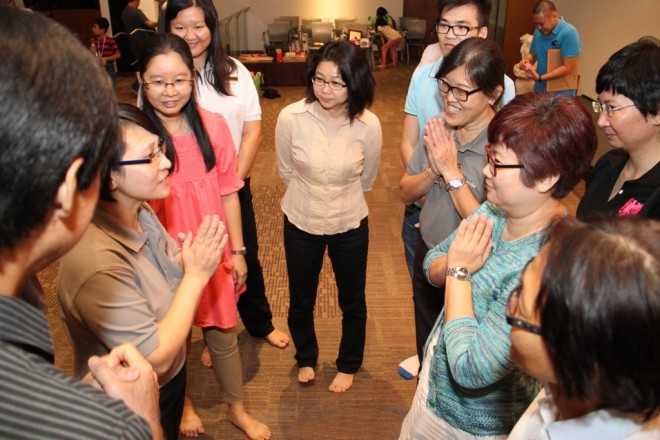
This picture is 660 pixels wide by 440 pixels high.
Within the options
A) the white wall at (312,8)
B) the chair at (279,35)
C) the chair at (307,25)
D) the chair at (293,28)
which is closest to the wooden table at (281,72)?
the chair at (279,35)

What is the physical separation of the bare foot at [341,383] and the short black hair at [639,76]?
1.81 m

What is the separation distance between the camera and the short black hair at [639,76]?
1895 mm

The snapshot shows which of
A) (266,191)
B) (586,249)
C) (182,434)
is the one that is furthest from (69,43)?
(266,191)

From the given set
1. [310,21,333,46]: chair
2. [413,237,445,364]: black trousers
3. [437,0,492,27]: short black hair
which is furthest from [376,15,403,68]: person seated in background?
[413,237,445,364]: black trousers

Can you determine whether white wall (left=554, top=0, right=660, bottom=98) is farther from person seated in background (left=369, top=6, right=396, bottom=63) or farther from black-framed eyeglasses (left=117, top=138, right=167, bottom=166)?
black-framed eyeglasses (left=117, top=138, right=167, bottom=166)

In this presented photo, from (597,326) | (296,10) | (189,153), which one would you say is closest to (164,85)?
(189,153)

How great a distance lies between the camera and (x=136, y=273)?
1.48 meters

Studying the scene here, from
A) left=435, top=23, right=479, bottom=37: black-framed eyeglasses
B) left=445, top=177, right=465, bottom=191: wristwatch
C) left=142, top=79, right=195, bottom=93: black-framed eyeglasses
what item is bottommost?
left=445, top=177, right=465, bottom=191: wristwatch

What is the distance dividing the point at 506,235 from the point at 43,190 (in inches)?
48.0

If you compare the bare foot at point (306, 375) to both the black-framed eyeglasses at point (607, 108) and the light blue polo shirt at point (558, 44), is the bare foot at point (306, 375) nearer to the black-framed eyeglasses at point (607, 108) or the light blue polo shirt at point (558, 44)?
the black-framed eyeglasses at point (607, 108)

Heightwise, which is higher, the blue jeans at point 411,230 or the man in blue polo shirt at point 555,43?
the man in blue polo shirt at point 555,43

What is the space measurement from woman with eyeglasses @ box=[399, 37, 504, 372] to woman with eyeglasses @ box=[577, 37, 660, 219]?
0.39 metres

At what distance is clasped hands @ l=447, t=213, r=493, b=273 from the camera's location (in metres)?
1.48

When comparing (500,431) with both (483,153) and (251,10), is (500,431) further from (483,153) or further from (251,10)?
(251,10)
